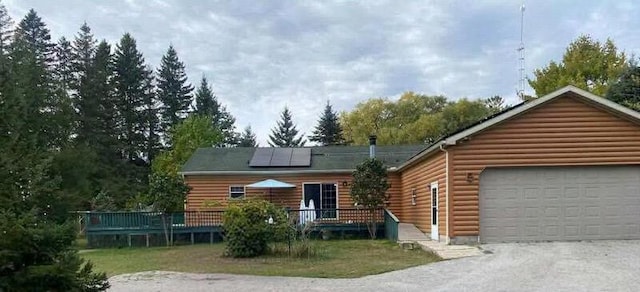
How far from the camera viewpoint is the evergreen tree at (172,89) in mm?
50938

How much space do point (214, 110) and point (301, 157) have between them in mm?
34663

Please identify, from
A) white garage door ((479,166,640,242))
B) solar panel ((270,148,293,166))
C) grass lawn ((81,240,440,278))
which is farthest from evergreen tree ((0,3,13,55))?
white garage door ((479,166,640,242))

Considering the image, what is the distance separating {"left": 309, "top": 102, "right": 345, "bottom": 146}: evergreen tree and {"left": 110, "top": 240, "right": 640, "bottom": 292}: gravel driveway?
40446 millimetres

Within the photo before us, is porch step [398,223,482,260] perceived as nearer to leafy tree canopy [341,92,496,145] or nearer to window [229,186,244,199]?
window [229,186,244,199]

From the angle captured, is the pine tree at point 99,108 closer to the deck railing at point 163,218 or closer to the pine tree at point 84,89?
the pine tree at point 84,89

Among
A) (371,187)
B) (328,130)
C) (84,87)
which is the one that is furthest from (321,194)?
(328,130)

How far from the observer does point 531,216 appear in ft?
45.8

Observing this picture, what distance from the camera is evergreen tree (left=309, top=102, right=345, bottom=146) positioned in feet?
172

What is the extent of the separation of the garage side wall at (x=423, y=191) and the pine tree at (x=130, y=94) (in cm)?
2800

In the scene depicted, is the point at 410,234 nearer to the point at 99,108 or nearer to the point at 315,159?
the point at 315,159

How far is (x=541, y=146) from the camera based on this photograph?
1409 cm

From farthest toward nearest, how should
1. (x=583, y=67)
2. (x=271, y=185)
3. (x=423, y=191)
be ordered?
(x=583, y=67)
(x=271, y=185)
(x=423, y=191)

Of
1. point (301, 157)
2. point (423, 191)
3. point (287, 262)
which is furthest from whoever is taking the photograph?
point (301, 157)

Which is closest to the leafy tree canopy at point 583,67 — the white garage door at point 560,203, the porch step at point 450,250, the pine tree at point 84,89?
the white garage door at point 560,203
